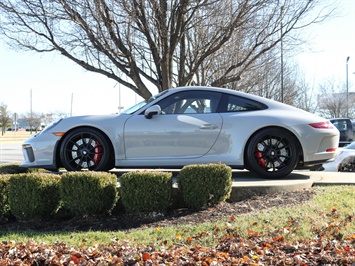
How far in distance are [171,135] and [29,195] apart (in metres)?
2.07

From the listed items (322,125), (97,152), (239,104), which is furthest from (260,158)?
(97,152)

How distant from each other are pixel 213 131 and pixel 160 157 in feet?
2.76

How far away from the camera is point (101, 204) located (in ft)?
17.3

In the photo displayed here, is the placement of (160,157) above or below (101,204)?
above

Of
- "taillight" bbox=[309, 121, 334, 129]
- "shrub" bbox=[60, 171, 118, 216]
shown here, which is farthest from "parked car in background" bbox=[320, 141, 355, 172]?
"shrub" bbox=[60, 171, 118, 216]

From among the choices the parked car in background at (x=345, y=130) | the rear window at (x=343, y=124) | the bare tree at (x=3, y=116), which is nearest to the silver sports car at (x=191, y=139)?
the parked car in background at (x=345, y=130)

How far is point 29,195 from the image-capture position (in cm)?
527

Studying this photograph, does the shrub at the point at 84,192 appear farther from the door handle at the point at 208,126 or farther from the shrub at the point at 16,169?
the shrub at the point at 16,169

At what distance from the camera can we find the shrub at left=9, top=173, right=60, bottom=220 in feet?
17.3

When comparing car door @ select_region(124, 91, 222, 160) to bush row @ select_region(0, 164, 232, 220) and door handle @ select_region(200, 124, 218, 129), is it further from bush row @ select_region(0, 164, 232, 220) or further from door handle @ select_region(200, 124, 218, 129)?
bush row @ select_region(0, 164, 232, 220)

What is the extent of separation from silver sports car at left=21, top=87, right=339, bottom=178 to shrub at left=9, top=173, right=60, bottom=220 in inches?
43.2

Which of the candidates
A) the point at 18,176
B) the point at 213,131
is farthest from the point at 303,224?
the point at 18,176

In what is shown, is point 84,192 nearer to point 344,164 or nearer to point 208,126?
point 208,126

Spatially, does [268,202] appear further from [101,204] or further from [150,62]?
[150,62]
